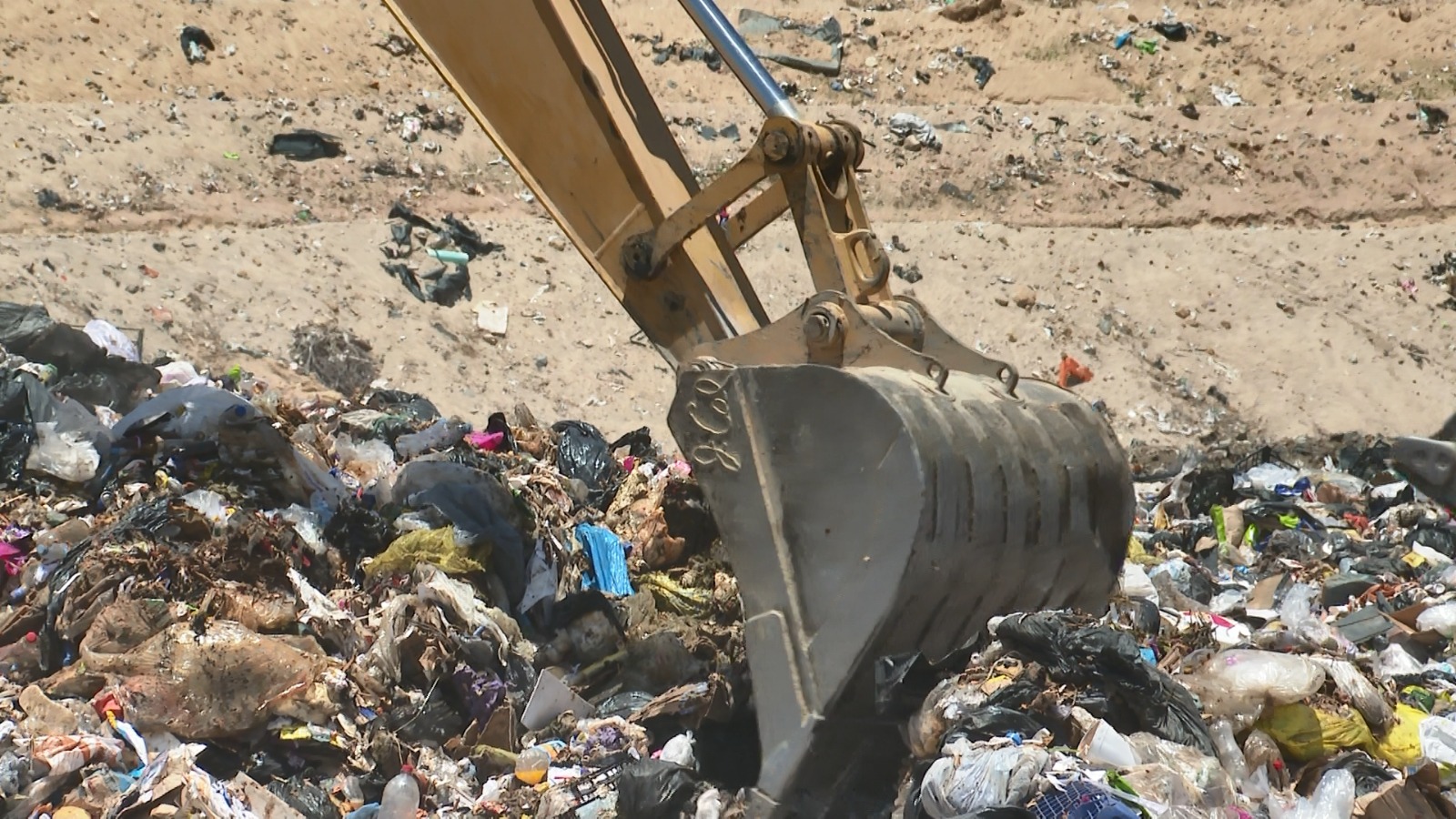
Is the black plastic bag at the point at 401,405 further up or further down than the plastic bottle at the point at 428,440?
further down

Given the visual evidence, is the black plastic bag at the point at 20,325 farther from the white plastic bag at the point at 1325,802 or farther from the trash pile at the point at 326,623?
the white plastic bag at the point at 1325,802

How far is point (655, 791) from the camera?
3543 millimetres

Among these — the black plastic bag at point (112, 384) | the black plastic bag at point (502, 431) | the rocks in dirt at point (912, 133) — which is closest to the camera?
the black plastic bag at point (112, 384)

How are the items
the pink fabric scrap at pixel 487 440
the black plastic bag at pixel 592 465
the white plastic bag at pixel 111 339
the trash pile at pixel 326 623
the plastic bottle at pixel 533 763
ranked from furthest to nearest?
the white plastic bag at pixel 111 339 < the pink fabric scrap at pixel 487 440 < the black plastic bag at pixel 592 465 < the plastic bottle at pixel 533 763 < the trash pile at pixel 326 623

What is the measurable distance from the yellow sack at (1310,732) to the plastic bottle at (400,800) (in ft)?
7.69

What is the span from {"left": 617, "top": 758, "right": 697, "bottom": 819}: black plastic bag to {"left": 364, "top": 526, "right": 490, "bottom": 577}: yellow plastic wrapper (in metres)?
1.26

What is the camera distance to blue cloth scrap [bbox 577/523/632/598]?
5000 millimetres

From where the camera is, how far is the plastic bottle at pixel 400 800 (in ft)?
12.6

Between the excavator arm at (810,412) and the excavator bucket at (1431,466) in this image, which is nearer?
the excavator arm at (810,412)

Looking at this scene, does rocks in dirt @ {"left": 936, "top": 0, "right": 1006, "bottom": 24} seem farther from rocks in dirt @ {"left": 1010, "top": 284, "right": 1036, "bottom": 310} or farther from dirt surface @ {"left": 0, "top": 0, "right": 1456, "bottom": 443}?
rocks in dirt @ {"left": 1010, "top": 284, "right": 1036, "bottom": 310}

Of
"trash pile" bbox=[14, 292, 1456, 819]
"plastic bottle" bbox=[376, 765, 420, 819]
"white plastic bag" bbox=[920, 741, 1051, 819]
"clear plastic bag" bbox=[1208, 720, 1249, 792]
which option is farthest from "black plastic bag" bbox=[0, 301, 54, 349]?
"clear plastic bag" bbox=[1208, 720, 1249, 792]

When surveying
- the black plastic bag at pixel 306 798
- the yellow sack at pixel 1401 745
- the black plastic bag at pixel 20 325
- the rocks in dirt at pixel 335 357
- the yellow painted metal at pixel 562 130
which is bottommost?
the rocks in dirt at pixel 335 357

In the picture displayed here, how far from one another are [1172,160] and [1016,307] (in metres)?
2.56

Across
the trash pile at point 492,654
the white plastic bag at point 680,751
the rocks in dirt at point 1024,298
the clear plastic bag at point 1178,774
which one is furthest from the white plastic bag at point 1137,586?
the rocks in dirt at point 1024,298
